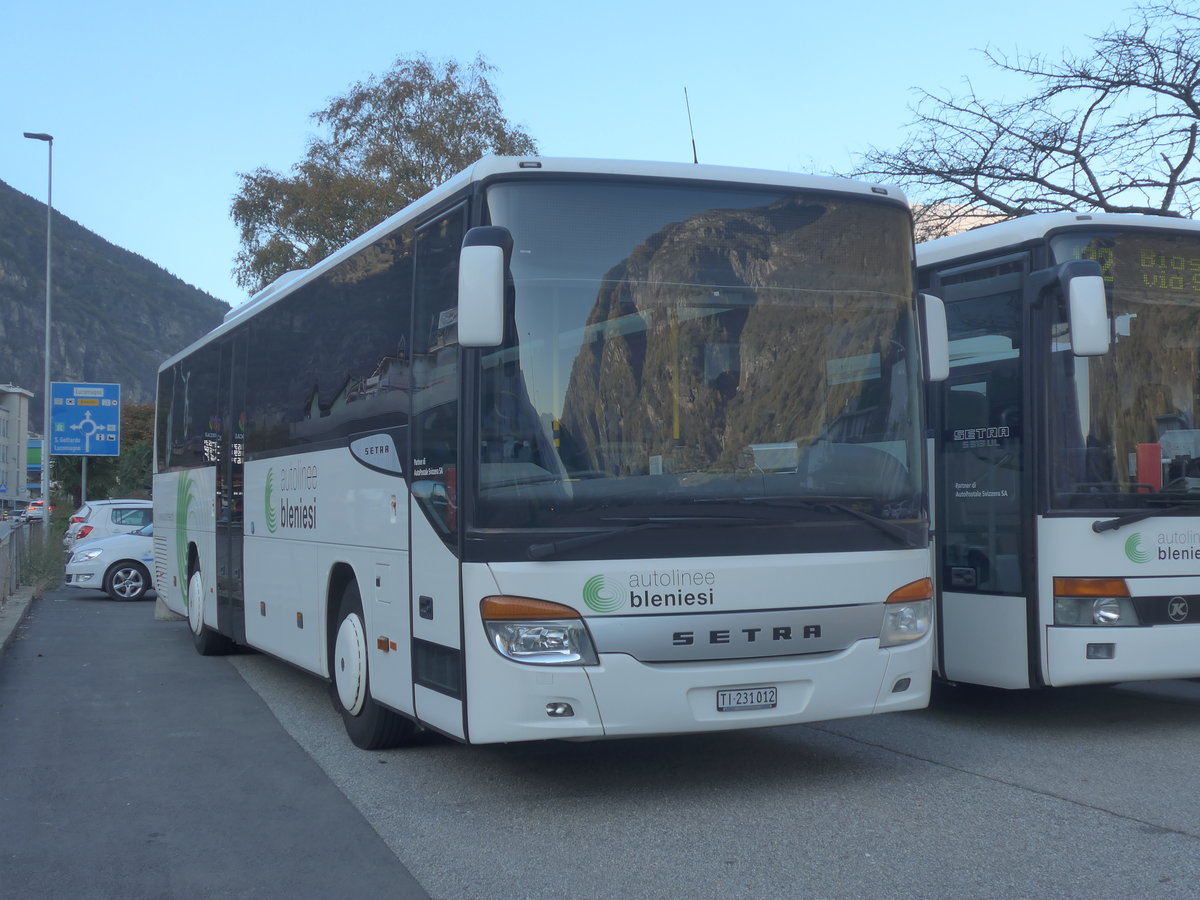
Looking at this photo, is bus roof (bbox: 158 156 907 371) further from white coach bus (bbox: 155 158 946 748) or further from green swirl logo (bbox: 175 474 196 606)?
green swirl logo (bbox: 175 474 196 606)

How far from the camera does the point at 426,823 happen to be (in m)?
6.34

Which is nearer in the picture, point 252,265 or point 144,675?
point 144,675

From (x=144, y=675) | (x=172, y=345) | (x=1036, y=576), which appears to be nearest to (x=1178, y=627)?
(x=1036, y=576)

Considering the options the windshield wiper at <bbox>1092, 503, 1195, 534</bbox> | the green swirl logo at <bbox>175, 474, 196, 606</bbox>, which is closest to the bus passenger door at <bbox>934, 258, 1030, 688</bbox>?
the windshield wiper at <bbox>1092, 503, 1195, 534</bbox>

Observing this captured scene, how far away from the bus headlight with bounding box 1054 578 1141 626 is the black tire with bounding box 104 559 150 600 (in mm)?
17713

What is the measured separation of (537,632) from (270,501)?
484cm

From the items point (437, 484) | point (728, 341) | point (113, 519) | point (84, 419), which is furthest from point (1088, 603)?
point (84, 419)

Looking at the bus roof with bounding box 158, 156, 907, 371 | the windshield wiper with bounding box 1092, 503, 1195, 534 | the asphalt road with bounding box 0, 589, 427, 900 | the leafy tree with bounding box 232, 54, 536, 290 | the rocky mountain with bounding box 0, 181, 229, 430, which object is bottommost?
the asphalt road with bounding box 0, 589, 427, 900

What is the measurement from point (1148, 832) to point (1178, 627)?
8.36 ft

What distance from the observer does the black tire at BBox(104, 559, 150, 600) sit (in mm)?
22219

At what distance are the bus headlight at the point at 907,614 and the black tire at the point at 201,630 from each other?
8.31m

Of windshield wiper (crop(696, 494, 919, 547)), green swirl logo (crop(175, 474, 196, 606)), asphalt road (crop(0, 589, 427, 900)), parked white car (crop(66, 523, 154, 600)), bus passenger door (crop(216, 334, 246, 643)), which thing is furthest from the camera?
parked white car (crop(66, 523, 154, 600))

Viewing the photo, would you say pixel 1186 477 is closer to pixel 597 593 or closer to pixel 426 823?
pixel 597 593

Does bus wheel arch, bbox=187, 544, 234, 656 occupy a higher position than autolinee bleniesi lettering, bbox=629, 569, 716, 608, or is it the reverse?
autolinee bleniesi lettering, bbox=629, 569, 716, 608
